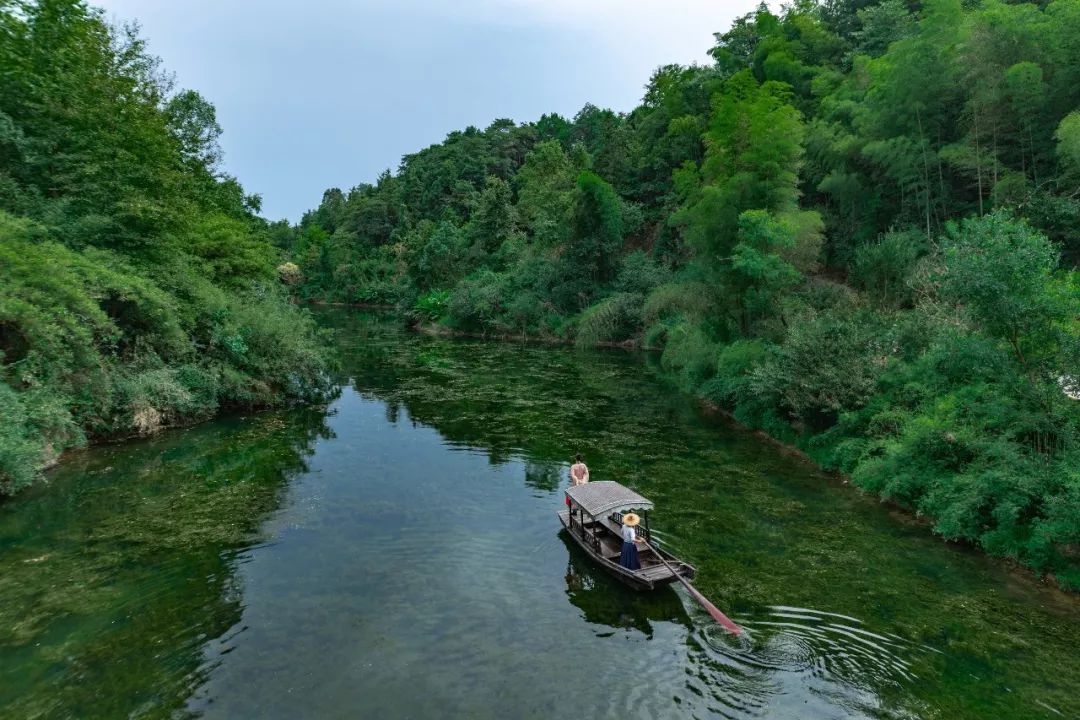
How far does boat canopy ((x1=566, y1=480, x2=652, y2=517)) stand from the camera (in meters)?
11.5

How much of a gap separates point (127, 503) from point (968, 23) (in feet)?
106

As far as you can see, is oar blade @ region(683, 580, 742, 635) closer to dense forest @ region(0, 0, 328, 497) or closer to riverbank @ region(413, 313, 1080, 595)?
riverbank @ region(413, 313, 1080, 595)

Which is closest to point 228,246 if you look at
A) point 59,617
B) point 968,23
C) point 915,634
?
point 59,617

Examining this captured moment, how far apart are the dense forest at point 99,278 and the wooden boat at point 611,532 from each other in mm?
12222

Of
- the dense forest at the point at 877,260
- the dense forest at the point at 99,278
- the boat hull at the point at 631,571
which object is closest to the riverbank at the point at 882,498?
the dense forest at the point at 877,260

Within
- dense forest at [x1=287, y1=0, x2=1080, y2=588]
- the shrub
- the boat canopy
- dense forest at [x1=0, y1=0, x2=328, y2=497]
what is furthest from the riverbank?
dense forest at [x1=0, y1=0, x2=328, y2=497]

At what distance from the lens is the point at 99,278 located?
17250mm

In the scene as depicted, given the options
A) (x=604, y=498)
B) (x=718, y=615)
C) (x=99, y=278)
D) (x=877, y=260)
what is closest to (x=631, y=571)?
(x=718, y=615)

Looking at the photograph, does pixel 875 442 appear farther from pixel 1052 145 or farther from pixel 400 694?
pixel 1052 145

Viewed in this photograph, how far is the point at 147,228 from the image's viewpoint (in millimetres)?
21203

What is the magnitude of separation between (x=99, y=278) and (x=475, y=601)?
600 inches

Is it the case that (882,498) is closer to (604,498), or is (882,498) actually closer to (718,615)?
(604,498)

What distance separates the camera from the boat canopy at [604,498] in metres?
11.5

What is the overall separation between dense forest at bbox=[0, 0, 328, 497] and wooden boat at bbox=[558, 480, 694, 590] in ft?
40.1
